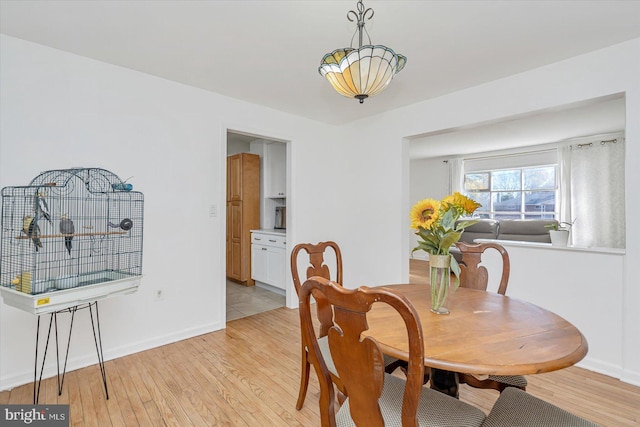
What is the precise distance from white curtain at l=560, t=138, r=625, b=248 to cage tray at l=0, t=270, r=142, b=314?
21.2 feet

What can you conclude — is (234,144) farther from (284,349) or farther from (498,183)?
(498,183)

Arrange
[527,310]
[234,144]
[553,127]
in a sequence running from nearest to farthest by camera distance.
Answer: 1. [527,310]
2. [553,127]
3. [234,144]

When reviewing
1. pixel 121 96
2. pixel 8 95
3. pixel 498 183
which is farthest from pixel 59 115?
pixel 498 183

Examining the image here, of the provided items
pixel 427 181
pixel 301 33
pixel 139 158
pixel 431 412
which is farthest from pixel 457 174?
pixel 431 412

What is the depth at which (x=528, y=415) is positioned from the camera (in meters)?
1.15

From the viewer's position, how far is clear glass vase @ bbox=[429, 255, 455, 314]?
58.0 inches

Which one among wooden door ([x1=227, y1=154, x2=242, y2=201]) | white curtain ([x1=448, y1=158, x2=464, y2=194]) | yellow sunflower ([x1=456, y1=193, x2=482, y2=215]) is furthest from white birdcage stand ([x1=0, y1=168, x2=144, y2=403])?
white curtain ([x1=448, y1=158, x2=464, y2=194])

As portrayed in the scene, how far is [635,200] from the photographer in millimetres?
2225

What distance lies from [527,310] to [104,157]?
10.1 feet

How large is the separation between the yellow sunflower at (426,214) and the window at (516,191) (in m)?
5.90

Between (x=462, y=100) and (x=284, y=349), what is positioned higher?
(x=462, y=100)

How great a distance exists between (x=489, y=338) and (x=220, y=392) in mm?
1750

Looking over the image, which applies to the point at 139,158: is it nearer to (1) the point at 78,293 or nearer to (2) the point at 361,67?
(1) the point at 78,293

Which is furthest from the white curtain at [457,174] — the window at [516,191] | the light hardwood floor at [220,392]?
the light hardwood floor at [220,392]
